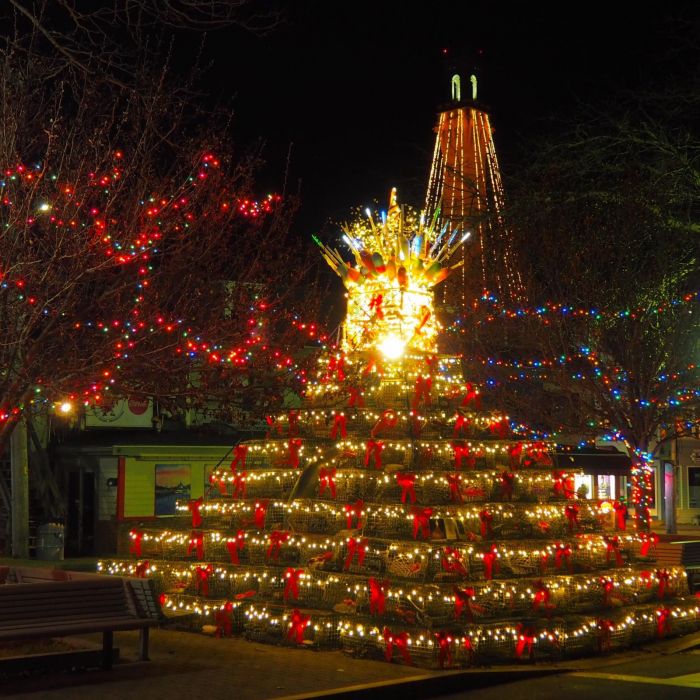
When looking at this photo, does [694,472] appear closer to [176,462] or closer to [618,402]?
[618,402]

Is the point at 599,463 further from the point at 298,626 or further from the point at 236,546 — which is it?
the point at 298,626

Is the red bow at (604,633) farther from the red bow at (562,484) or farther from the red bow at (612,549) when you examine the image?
the red bow at (562,484)

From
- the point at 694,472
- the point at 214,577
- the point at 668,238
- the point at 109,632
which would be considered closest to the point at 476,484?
the point at 214,577

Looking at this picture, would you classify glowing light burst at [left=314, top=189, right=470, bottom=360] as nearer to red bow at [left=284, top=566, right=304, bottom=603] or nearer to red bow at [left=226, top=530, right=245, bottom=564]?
red bow at [left=226, top=530, right=245, bottom=564]

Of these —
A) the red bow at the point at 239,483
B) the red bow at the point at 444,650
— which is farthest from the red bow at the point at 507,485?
the red bow at the point at 239,483

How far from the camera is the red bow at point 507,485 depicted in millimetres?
12711

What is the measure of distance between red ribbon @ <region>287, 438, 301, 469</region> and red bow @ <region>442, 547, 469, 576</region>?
A: 325 centimetres

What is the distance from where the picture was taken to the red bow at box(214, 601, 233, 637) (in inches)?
474

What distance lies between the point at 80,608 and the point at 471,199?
31.0 ft

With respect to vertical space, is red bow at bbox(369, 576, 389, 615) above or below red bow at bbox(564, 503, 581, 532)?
below

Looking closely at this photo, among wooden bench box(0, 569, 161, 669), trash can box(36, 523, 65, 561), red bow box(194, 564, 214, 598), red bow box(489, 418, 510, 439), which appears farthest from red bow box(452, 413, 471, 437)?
trash can box(36, 523, 65, 561)

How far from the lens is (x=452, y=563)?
36.6 feet

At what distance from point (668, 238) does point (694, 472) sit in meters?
24.9

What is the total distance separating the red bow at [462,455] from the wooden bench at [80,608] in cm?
435
